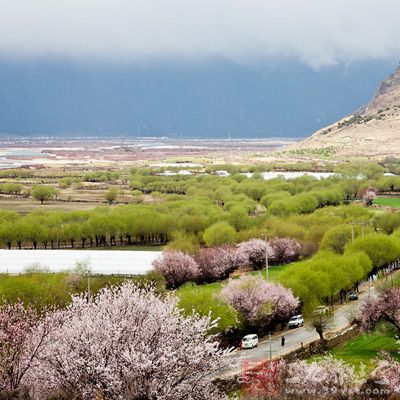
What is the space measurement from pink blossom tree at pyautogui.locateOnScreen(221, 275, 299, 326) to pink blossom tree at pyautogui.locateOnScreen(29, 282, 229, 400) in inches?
872

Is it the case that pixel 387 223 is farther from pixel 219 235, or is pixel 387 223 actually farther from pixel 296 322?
pixel 296 322

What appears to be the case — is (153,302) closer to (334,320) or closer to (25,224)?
(334,320)

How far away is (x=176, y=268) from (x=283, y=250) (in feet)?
48.1

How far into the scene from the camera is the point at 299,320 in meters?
50.1

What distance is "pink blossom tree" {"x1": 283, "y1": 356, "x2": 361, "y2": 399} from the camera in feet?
91.8

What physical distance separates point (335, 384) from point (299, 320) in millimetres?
21422

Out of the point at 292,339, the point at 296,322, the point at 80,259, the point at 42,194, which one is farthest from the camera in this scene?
the point at 42,194

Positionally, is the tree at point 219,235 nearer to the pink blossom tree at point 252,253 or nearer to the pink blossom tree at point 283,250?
the pink blossom tree at point 283,250

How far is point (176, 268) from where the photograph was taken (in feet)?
210

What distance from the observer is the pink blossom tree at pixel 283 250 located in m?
Answer: 74.8

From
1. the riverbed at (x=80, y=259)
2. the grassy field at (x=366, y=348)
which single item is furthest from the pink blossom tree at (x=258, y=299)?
the riverbed at (x=80, y=259)

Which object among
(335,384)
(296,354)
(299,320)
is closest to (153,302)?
(335,384)

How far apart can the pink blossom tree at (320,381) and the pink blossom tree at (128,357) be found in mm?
5332

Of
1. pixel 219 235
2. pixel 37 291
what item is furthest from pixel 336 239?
pixel 37 291
